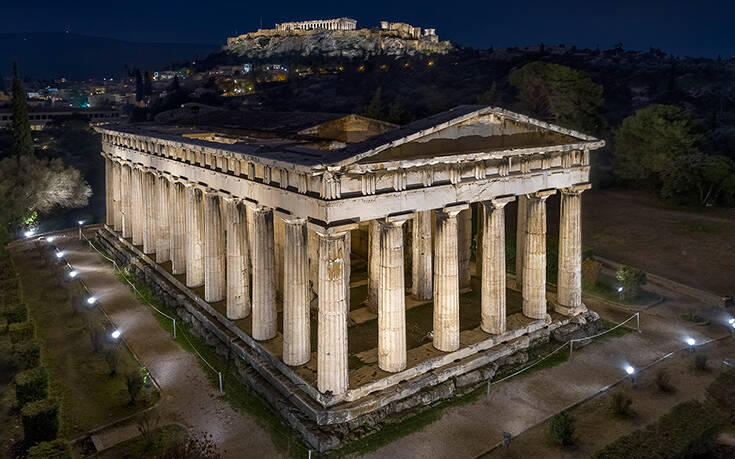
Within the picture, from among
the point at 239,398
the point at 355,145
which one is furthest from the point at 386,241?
the point at 239,398

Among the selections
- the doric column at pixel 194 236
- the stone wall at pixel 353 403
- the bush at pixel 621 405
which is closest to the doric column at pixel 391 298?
the stone wall at pixel 353 403

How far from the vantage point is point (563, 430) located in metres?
17.9

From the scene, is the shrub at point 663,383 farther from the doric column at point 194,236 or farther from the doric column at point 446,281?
the doric column at point 194,236

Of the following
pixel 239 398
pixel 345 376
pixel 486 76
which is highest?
pixel 486 76

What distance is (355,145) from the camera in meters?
18.5

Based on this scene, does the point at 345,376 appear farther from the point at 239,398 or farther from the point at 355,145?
the point at 355,145

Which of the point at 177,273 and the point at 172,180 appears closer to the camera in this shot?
the point at 172,180

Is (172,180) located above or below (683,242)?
above

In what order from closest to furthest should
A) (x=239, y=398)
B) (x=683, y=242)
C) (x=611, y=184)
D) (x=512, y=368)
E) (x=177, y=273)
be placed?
1. (x=239, y=398)
2. (x=512, y=368)
3. (x=177, y=273)
4. (x=683, y=242)
5. (x=611, y=184)

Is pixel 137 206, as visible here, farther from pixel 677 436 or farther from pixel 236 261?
pixel 677 436

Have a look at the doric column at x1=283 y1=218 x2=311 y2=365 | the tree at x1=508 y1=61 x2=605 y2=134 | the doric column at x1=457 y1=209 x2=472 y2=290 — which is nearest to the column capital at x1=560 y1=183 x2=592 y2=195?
the doric column at x1=457 y1=209 x2=472 y2=290

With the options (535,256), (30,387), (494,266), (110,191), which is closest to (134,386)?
(30,387)

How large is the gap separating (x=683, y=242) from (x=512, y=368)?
2508 centimetres

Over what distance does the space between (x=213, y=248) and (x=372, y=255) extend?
7474 millimetres
